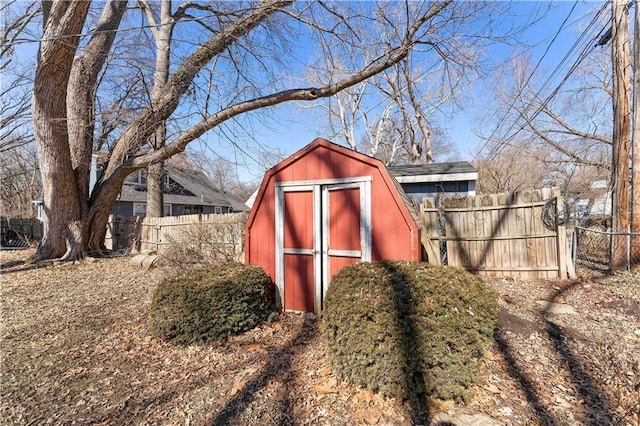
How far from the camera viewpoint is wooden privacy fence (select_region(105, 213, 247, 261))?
8.33m

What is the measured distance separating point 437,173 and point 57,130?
39.5 feet

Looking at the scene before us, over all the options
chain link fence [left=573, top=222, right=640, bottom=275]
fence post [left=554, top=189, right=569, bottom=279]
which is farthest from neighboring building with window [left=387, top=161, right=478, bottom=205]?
fence post [left=554, top=189, right=569, bottom=279]

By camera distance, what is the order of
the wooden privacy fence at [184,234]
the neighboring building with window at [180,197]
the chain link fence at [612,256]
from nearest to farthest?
the chain link fence at [612,256] → the wooden privacy fence at [184,234] → the neighboring building with window at [180,197]

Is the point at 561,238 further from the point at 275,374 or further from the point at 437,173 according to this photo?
the point at 275,374

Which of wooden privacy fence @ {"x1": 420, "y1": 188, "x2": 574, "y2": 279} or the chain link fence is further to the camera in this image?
the chain link fence

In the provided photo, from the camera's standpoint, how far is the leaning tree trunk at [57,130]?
7543 millimetres

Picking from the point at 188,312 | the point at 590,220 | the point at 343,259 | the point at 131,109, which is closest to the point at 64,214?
the point at 131,109

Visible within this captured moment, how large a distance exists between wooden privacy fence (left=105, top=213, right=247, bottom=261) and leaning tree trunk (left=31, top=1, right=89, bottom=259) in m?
2.37

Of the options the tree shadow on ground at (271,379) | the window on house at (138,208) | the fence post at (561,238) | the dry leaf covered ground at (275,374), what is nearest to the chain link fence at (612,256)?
the fence post at (561,238)

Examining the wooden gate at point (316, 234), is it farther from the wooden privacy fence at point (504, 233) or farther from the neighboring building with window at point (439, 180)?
the neighboring building with window at point (439, 180)

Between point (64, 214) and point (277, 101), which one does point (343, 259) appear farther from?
point (64, 214)

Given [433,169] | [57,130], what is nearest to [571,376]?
[433,169]

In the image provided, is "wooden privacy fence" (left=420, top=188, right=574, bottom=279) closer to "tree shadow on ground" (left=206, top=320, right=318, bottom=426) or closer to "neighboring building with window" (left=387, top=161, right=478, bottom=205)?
"tree shadow on ground" (left=206, top=320, right=318, bottom=426)

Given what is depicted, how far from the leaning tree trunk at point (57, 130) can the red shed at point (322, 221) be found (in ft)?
23.4
